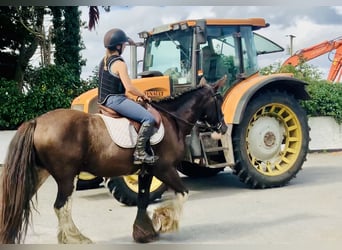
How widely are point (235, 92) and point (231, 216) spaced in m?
2.23

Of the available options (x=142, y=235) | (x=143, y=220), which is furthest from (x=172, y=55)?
(x=142, y=235)

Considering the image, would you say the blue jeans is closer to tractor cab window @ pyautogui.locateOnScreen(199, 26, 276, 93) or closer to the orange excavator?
tractor cab window @ pyautogui.locateOnScreen(199, 26, 276, 93)

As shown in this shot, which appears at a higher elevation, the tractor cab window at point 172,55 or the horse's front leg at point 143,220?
the tractor cab window at point 172,55

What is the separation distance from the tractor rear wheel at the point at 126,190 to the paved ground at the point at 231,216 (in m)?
0.11

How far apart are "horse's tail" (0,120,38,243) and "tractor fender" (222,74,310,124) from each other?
3559 mm

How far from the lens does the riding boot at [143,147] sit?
4672 millimetres

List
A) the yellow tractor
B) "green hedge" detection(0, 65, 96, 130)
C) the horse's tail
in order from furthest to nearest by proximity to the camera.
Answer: "green hedge" detection(0, 65, 96, 130)
the yellow tractor
the horse's tail

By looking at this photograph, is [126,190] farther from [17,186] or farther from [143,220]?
[17,186]

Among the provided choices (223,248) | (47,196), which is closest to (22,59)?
(47,196)

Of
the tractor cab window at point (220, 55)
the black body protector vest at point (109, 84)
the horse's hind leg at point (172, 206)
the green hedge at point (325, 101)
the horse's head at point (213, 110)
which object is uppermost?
the tractor cab window at point (220, 55)

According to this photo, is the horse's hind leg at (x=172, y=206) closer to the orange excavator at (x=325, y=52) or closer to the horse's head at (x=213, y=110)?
the horse's head at (x=213, y=110)

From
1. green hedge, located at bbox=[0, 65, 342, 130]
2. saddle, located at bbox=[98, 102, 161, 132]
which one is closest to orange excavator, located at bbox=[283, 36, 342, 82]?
green hedge, located at bbox=[0, 65, 342, 130]

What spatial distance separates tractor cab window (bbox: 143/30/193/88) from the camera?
7316 millimetres

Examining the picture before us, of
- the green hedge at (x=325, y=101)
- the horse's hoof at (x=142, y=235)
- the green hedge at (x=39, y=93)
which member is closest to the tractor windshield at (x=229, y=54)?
the horse's hoof at (x=142, y=235)
